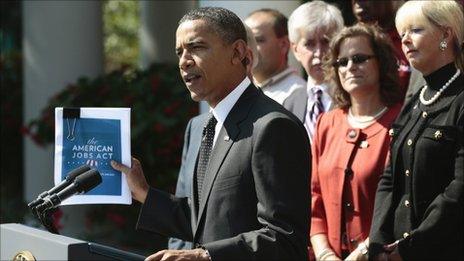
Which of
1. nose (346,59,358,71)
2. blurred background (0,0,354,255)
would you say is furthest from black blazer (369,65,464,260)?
blurred background (0,0,354,255)

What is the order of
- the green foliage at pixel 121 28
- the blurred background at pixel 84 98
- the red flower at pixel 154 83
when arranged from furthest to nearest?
the green foliage at pixel 121 28, the red flower at pixel 154 83, the blurred background at pixel 84 98

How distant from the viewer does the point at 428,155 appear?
460 centimetres

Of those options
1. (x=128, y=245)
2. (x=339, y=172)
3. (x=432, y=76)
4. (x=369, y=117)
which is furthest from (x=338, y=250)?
(x=128, y=245)

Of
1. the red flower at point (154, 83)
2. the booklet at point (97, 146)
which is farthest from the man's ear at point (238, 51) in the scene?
the red flower at point (154, 83)

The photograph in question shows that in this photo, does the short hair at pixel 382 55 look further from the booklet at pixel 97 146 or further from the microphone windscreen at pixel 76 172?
the microphone windscreen at pixel 76 172

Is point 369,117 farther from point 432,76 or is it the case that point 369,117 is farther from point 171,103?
point 171,103

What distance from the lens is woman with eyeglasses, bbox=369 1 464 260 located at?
14.8 ft

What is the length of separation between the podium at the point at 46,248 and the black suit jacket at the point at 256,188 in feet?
1.19

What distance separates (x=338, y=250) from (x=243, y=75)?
5.08 feet

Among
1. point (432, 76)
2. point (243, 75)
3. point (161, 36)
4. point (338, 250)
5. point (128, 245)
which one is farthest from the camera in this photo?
point (161, 36)

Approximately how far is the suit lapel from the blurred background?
367cm

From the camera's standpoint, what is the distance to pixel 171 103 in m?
10.2

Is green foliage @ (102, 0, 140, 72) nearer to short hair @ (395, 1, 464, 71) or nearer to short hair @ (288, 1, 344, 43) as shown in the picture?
short hair @ (288, 1, 344, 43)

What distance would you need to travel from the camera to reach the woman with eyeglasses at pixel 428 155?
4500 mm
